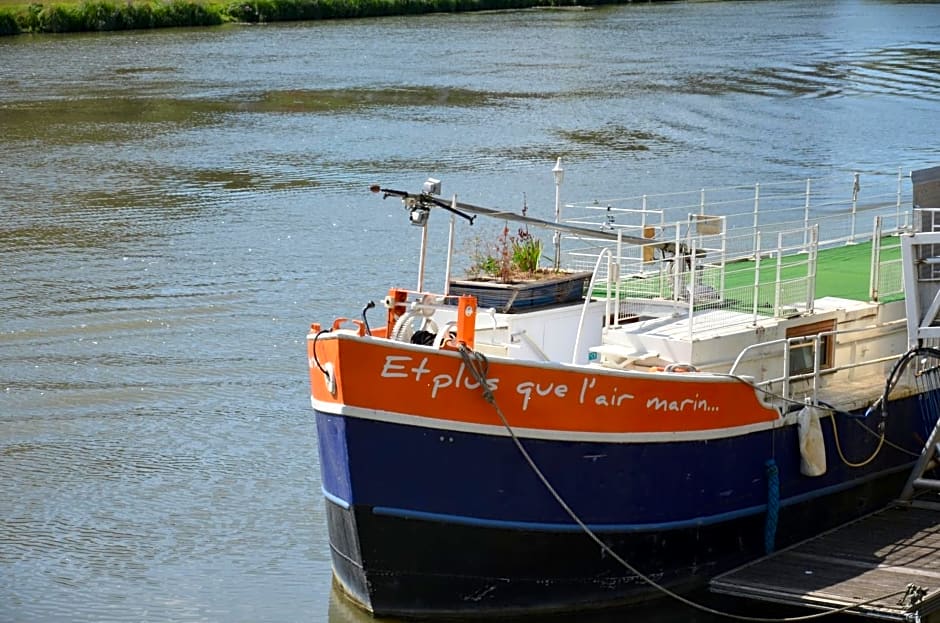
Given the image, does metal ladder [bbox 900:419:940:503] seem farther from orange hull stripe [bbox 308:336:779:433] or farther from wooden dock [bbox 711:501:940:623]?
orange hull stripe [bbox 308:336:779:433]

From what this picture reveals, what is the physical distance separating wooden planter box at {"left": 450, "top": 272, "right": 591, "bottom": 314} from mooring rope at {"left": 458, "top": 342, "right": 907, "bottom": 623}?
196cm

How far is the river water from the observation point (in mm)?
13844

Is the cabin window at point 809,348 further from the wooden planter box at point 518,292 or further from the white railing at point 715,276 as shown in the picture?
the wooden planter box at point 518,292

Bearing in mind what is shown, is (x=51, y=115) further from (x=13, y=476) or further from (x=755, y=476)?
(x=755, y=476)

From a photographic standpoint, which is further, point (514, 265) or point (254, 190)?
point (254, 190)

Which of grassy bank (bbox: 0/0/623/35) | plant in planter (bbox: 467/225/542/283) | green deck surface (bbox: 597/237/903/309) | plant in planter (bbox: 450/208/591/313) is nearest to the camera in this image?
plant in planter (bbox: 450/208/591/313)

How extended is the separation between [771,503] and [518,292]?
8.71 ft

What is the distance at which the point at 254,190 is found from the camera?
99.9ft

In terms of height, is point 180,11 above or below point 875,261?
above

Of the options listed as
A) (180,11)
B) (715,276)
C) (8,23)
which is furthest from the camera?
(180,11)

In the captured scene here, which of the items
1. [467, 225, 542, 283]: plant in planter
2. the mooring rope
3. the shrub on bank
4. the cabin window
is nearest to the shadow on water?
the mooring rope

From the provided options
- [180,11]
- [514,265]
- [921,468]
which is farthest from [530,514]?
[180,11]

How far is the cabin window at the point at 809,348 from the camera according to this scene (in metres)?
12.4

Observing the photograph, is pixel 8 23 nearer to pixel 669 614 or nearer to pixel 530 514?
pixel 669 614
